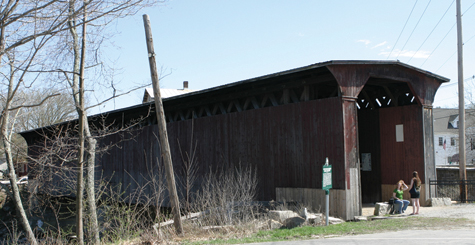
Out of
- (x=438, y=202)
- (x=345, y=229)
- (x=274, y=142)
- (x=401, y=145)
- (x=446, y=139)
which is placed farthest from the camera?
(x=446, y=139)

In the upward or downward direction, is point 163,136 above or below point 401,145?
above

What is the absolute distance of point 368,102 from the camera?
56.5 feet

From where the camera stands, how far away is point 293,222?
1101 centimetres

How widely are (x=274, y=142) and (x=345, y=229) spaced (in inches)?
185

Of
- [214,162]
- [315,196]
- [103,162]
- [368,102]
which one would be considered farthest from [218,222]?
[103,162]

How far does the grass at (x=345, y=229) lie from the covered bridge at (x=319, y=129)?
1278 millimetres

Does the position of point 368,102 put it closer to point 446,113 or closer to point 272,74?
point 272,74

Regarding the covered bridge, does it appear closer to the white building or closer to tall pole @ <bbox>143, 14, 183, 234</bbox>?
tall pole @ <bbox>143, 14, 183, 234</bbox>

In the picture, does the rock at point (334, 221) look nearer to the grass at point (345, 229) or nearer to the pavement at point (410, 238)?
the grass at point (345, 229)

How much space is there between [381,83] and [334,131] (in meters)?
3.80

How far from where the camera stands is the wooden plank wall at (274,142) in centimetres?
1261

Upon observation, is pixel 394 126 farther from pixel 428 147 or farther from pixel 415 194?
pixel 415 194

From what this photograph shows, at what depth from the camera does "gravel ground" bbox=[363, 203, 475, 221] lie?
39.4 feet

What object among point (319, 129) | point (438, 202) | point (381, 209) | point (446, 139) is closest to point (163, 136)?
point (319, 129)
